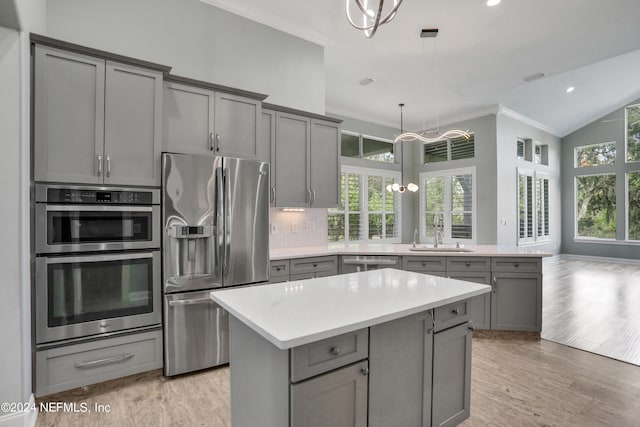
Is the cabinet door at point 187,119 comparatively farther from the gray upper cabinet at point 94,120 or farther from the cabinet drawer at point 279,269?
the cabinet drawer at point 279,269

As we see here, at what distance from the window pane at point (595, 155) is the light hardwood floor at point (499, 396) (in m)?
8.09

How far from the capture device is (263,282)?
2986 mm

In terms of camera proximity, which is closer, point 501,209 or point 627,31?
point 627,31

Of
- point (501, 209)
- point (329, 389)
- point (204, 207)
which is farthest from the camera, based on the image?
point (501, 209)

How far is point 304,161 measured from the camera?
3.80m

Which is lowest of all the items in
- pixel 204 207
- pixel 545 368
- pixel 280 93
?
pixel 545 368

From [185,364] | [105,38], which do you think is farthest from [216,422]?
[105,38]

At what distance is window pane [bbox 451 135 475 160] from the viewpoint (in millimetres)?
7219

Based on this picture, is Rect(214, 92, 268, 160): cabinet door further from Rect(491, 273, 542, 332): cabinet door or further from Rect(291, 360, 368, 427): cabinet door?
Rect(491, 273, 542, 332): cabinet door

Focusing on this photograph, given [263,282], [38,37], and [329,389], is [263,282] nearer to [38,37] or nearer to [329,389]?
[329,389]

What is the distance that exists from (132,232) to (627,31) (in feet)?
18.9

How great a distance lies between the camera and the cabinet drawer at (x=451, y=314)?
5.56 feet

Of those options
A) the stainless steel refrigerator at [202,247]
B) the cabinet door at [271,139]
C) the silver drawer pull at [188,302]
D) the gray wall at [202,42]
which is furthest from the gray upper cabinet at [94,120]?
the cabinet door at [271,139]

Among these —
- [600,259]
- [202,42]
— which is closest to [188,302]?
[202,42]
